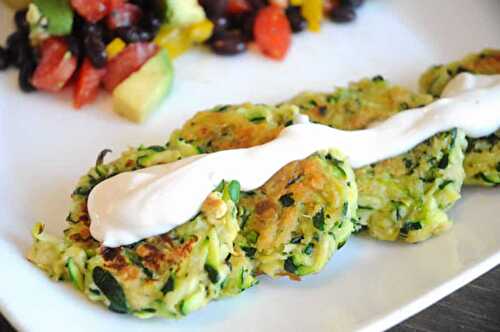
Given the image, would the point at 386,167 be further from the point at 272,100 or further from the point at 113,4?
the point at 113,4

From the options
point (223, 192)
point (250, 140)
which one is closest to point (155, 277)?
point (223, 192)

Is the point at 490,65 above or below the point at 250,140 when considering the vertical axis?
above

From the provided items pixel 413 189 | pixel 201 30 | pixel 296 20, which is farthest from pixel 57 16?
pixel 413 189

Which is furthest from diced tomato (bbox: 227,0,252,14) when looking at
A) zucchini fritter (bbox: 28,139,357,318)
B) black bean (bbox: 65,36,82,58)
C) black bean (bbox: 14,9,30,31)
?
zucchini fritter (bbox: 28,139,357,318)

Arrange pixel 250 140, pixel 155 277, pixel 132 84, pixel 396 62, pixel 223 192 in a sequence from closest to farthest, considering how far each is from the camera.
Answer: pixel 155 277 → pixel 223 192 → pixel 250 140 → pixel 132 84 → pixel 396 62

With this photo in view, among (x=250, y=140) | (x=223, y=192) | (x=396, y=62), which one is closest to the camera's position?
(x=223, y=192)

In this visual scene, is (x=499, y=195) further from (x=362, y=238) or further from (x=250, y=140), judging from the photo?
(x=250, y=140)
